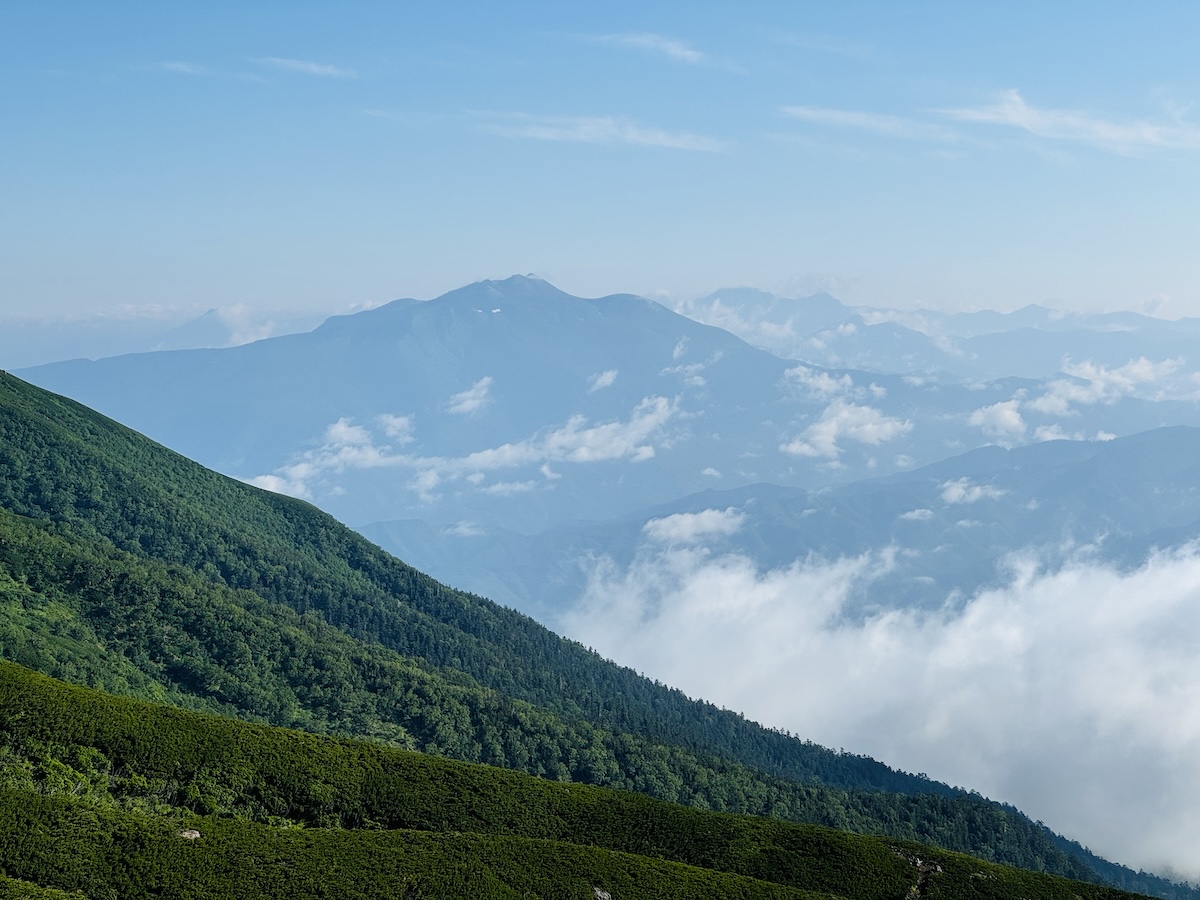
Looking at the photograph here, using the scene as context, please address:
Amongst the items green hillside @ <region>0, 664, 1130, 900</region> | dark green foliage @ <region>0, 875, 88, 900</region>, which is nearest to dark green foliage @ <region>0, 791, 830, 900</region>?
green hillside @ <region>0, 664, 1130, 900</region>

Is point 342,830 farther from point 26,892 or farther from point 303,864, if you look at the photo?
point 26,892

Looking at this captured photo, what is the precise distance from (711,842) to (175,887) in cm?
6223

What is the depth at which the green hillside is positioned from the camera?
81750mm

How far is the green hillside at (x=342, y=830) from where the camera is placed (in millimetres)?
81750

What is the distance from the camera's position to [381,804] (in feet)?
358

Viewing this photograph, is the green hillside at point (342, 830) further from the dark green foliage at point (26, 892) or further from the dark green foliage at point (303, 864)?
the dark green foliage at point (26, 892)

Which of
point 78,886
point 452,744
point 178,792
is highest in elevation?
point 452,744

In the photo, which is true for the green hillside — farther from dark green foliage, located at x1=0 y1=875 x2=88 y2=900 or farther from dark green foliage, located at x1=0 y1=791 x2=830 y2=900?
dark green foliage, located at x1=0 y1=875 x2=88 y2=900

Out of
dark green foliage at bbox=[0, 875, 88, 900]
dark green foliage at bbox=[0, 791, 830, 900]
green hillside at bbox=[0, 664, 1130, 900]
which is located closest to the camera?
dark green foliage at bbox=[0, 875, 88, 900]

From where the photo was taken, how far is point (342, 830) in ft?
320

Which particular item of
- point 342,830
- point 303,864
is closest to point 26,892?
point 303,864

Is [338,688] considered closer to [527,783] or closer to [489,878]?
[527,783]

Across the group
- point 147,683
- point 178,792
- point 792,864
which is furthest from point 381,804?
point 147,683

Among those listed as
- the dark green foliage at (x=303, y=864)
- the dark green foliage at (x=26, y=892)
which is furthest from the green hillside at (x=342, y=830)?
the dark green foliage at (x=26, y=892)
